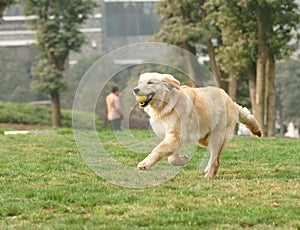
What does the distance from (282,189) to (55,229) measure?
2672 mm

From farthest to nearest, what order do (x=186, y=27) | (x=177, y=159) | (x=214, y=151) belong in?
(x=186, y=27) < (x=214, y=151) < (x=177, y=159)

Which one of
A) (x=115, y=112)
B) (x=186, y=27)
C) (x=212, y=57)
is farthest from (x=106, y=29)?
(x=115, y=112)

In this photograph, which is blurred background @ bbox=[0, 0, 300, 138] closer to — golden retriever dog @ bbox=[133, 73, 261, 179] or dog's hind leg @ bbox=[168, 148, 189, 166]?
golden retriever dog @ bbox=[133, 73, 261, 179]

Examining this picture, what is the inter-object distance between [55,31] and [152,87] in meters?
24.7

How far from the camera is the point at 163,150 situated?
824 cm

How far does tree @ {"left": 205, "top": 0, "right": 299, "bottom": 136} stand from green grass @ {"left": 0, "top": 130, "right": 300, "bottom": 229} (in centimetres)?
1140

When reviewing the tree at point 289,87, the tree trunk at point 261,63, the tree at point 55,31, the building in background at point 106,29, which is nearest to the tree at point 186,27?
the tree trunk at point 261,63

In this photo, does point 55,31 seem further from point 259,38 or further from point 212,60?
point 259,38

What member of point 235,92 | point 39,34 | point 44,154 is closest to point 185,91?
point 44,154

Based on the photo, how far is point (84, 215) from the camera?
6945 mm

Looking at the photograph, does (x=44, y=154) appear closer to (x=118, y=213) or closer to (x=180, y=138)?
(x=180, y=138)

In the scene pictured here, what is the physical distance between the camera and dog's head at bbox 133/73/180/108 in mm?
8172

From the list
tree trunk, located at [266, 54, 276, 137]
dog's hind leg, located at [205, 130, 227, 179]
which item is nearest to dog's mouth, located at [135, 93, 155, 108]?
dog's hind leg, located at [205, 130, 227, 179]

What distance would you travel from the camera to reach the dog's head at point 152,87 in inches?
322
